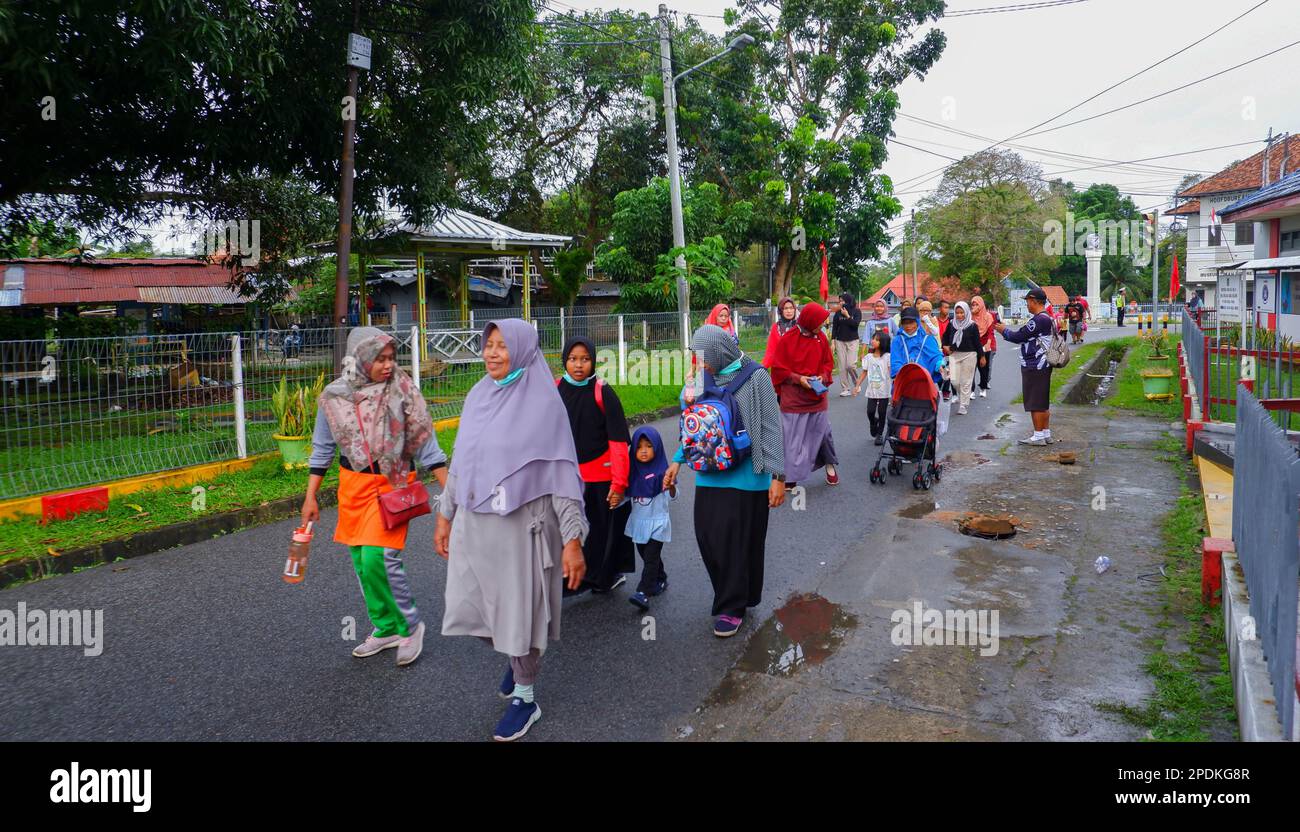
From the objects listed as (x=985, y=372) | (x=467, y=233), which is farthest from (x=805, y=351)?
(x=467, y=233)

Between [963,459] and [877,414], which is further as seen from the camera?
[877,414]

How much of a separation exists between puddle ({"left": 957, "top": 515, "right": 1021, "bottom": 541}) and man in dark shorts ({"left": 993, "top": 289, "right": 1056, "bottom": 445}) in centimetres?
319

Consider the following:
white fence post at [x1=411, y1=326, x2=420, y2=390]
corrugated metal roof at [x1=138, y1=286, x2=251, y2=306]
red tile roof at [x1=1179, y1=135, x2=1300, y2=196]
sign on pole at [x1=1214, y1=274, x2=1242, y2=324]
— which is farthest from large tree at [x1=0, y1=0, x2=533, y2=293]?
red tile roof at [x1=1179, y1=135, x2=1300, y2=196]

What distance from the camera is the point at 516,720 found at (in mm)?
3910

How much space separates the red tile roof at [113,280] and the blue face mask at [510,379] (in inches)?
836

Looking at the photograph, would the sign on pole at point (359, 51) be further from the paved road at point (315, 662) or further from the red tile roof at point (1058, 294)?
the red tile roof at point (1058, 294)

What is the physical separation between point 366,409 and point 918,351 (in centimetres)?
730

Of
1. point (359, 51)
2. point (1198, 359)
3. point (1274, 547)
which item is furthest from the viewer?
point (1198, 359)

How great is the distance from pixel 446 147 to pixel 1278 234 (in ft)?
64.5

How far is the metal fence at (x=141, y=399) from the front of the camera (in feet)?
23.3

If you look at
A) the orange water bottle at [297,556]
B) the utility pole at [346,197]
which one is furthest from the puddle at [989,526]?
the utility pole at [346,197]

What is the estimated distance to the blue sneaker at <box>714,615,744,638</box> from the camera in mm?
5086

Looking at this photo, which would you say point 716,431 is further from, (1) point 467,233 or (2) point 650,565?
(1) point 467,233

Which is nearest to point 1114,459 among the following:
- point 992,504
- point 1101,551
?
point 992,504
